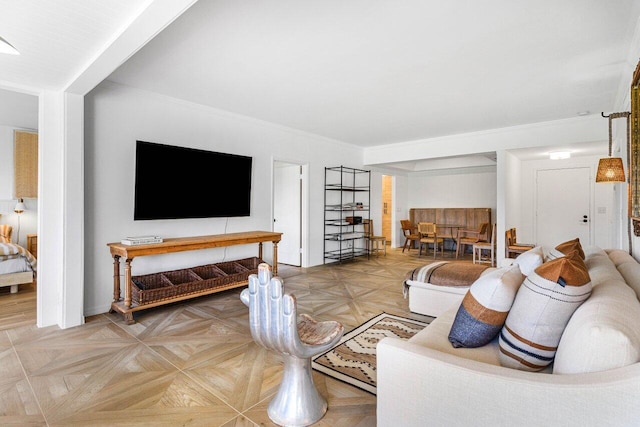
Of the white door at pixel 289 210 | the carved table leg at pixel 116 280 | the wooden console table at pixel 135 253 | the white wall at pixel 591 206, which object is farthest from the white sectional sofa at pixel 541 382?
the white wall at pixel 591 206

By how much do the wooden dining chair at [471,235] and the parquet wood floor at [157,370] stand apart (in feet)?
12.5

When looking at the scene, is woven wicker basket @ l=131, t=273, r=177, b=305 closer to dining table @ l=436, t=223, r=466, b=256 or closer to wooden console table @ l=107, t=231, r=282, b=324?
wooden console table @ l=107, t=231, r=282, b=324

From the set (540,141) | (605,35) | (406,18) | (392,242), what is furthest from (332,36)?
(392,242)

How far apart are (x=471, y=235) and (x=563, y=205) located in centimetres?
203

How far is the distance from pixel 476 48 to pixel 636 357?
100 inches

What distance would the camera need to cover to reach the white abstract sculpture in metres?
1.62

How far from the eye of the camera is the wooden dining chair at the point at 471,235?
23.1ft

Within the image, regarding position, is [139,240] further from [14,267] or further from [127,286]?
[14,267]

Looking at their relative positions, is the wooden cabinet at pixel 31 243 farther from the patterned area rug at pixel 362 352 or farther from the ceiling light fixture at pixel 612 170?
the ceiling light fixture at pixel 612 170

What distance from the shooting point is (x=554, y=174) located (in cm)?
702

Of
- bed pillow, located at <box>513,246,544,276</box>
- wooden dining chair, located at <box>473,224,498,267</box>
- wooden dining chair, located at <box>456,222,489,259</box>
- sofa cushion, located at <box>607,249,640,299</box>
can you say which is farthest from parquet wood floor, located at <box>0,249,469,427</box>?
wooden dining chair, located at <box>456,222,489,259</box>

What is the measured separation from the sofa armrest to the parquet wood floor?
0.61 meters

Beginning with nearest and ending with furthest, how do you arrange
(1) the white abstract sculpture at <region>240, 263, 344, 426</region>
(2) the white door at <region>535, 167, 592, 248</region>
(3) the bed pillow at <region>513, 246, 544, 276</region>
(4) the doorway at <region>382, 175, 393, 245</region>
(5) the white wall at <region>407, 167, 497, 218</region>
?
(1) the white abstract sculpture at <region>240, 263, 344, 426</region>
(3) the bed pillow at <region>513, 246, 544, 276</region>
(2) the white door at <region>535, 167, 592, 248</region>
(5) the white wall at <region>407, 167, 497, 218</region>
(4) the doorway at <region>382, 175, 393, 245</region>

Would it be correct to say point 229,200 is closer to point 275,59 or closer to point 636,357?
point 275,59
